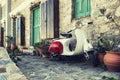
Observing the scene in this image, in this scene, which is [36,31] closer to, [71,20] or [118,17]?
[71,20]

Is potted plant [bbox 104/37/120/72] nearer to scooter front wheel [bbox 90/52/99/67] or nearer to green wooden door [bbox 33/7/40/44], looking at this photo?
scooter front wheel [bbox 90/52/99/67]

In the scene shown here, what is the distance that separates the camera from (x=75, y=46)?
623 cm

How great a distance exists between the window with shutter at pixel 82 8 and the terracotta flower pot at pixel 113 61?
7.61 ft

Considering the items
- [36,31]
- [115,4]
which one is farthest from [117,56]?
[36,31]

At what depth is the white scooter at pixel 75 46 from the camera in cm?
561

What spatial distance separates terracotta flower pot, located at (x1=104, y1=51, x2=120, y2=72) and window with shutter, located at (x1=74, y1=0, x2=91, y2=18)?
2.32m

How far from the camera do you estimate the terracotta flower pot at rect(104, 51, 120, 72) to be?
15.2 ft

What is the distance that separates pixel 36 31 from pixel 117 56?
6.74m

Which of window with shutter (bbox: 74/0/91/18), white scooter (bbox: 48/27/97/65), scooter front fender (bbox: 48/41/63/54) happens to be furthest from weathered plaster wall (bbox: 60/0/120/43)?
scooter front fender (bbox: 48/41/63/54)

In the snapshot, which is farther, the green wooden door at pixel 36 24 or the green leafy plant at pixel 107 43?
the green wooden door at pixel 36 24

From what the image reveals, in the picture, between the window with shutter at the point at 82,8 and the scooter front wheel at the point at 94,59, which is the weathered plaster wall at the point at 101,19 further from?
the scooter front wheel at the point at 94,59

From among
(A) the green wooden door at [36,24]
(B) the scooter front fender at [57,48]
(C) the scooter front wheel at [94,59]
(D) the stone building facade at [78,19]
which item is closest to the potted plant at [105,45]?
(C) the scooter front wheel at [94,59]

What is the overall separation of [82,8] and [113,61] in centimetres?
283

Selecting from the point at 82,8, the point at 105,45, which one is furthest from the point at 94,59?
the point at 82,8
